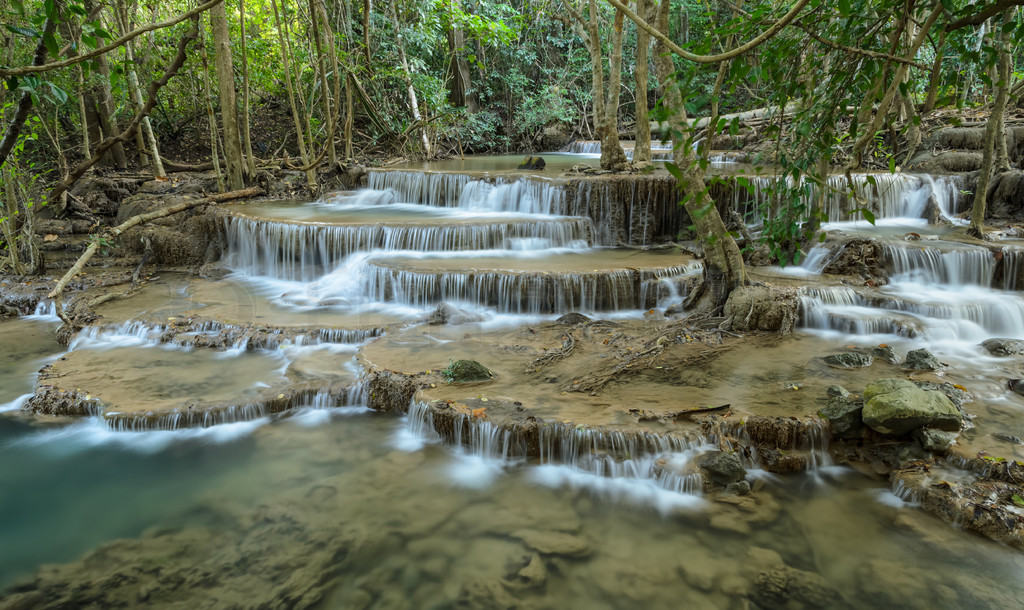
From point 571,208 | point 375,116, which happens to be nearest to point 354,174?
point 375,116

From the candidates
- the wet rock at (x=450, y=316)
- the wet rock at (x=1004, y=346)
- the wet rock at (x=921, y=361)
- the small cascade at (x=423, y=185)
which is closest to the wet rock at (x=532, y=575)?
the wet rock at (x=450, y=316)

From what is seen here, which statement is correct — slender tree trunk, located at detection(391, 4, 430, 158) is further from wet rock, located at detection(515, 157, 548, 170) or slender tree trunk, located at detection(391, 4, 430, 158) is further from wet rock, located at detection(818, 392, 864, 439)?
wet rock, located at detection(818, 392, 864, 439)

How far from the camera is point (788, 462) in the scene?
4605 mm

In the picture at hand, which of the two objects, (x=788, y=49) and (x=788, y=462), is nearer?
(x=788, y=49)

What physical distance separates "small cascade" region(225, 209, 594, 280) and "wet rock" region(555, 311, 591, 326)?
260 centimetres

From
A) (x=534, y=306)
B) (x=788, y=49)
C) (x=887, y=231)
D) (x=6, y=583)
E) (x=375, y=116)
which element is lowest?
(x=6, y=583)

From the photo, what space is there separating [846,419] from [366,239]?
7.05 m

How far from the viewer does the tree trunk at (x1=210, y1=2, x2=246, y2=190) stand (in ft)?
35.6

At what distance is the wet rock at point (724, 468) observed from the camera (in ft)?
14.4

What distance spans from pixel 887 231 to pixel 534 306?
635cm

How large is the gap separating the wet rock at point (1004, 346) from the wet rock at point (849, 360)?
152 cm

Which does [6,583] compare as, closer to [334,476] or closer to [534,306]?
[334,476]

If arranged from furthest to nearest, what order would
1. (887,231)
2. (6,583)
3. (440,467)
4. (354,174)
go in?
(354,174)
(887,231)
(440,467)
(6,583)

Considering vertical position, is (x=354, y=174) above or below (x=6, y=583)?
above
